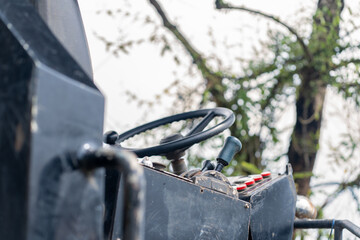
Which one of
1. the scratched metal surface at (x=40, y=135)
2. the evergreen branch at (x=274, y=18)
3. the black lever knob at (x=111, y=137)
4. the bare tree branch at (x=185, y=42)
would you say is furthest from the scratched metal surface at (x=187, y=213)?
the bare tree branch at (x=185, y=42)

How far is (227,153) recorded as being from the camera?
1.93 m

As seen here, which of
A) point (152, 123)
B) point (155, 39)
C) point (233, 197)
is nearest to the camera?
point (233, 197)

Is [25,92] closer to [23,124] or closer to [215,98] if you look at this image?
[23,124]

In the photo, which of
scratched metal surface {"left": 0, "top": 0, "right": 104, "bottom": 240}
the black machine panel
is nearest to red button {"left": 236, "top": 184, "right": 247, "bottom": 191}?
the black machine panel

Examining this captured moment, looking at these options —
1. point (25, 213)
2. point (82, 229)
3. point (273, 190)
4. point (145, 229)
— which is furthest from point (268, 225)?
point (25, 213)

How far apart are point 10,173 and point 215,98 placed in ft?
17.4

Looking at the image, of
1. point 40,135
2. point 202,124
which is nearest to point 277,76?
point 202,124

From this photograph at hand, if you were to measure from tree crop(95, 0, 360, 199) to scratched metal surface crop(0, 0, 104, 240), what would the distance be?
4.75 metres

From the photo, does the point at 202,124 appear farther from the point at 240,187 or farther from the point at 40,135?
the point at 40,135

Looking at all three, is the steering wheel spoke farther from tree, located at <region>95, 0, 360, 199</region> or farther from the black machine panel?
tree, located at <region>95, 0, 360, 199</region>

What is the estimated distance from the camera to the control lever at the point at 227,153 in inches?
74.5

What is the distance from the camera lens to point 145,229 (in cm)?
132

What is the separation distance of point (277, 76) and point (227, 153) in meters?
4.24

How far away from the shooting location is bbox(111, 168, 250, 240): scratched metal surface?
1351 millimetres
